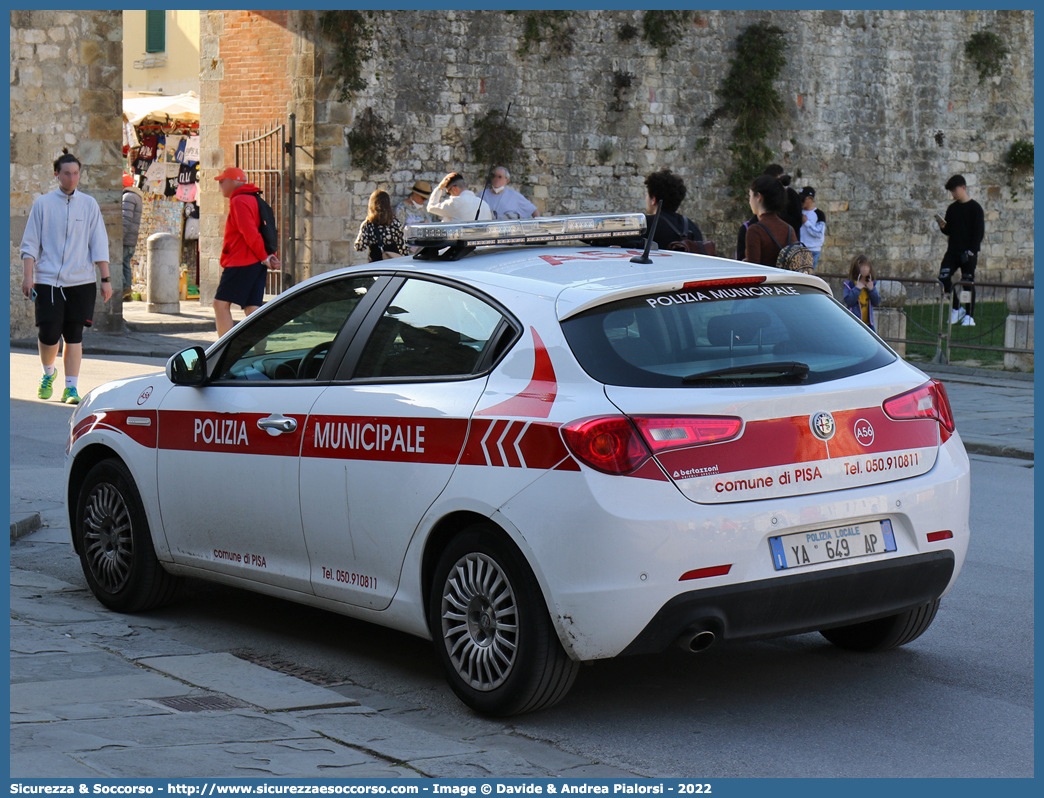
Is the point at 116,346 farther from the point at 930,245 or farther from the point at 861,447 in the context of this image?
the point at 930,245

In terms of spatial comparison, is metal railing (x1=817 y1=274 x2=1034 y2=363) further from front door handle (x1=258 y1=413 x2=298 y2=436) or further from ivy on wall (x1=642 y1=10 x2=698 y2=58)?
front door handle (x1=258 y1=413 x2=298 y2=436)

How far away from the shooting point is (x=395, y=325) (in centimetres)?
518

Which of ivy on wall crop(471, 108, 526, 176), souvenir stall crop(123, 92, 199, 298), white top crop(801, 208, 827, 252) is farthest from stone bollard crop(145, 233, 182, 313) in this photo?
white top crop(801, 208, 827, 252)

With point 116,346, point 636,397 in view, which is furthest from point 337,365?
point 116,346

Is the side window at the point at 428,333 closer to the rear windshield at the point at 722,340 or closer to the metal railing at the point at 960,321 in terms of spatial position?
the rear windshield at the point at 722,340

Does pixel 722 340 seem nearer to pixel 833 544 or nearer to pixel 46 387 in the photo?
pixel 833 544

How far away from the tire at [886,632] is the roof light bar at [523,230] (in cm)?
175

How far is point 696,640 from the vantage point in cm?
438

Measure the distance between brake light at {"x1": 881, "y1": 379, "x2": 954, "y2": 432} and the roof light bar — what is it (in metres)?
1.31

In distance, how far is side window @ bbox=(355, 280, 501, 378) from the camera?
486 cm

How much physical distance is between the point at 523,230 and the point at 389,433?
1.05 meters

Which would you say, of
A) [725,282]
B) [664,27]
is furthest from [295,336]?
[664,27]

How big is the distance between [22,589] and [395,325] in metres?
2.42

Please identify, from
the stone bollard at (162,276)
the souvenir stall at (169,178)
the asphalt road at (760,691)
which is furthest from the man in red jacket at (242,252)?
the souvenir stall at (169,178)
